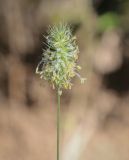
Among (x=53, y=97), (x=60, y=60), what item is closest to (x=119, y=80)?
(x=53, y=97)

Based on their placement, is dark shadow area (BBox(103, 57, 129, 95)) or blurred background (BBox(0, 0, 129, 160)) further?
dark shadow area (BBox(103, 57, 129, 95))

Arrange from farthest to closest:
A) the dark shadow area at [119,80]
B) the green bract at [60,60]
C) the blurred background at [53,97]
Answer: the dark shadow area at [119,80]
the blurred background at [53,97]
the green bract at [60,60]

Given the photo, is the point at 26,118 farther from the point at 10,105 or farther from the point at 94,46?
the point at 94,46

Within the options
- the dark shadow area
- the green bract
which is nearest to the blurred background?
the dark shadow area

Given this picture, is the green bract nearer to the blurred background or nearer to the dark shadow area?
the blurred background

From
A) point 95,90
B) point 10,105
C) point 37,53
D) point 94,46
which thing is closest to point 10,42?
point 37,53

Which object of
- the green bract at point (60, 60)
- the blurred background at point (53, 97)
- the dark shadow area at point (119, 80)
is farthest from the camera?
the dark shadow area at point (119, 80)

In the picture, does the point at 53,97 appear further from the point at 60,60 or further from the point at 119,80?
the point at 60,60

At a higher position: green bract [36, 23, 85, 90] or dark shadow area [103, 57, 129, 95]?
green bract [36, 23, 85, 90]

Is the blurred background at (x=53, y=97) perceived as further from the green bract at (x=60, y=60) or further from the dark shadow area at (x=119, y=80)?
the green bract at (x=60, y=60)

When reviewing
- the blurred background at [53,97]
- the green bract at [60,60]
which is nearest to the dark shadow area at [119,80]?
the blurred background at [53,97]
